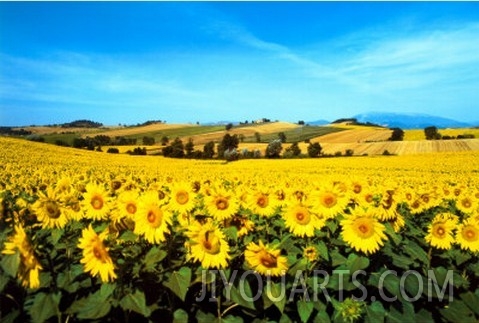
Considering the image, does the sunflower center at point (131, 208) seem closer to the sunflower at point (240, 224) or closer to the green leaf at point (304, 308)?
the sunflower at point (240, 224)

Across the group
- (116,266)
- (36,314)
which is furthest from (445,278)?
(36,314)

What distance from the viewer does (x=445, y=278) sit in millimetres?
4797

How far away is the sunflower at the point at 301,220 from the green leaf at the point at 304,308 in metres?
1.44

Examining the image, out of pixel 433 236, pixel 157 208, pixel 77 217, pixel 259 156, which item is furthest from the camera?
pixel 259 156

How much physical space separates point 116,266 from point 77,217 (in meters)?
1.78

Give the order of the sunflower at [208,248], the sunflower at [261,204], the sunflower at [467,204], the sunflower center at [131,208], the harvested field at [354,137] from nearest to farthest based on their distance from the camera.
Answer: the sunflower at [208,248] → the sunflower center at [131,208] → the sunflower at [261,204] → the sunflower at [467,204] → the harvested field at [354,137]

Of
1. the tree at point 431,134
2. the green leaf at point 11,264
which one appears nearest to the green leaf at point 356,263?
the green leaf at point 11,264

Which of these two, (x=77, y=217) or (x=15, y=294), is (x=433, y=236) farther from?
(x=15, y=294)

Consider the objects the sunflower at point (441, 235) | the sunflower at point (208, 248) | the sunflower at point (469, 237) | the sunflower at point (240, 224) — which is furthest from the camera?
the sunflower at point (441, 235)

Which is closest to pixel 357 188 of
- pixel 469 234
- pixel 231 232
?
pixel 469 234

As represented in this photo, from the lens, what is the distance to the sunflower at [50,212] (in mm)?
4750

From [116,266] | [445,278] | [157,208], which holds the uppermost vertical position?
[157,208]

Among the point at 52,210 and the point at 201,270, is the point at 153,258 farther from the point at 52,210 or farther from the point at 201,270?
the point at 52,210

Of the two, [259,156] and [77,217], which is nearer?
[77,217]
